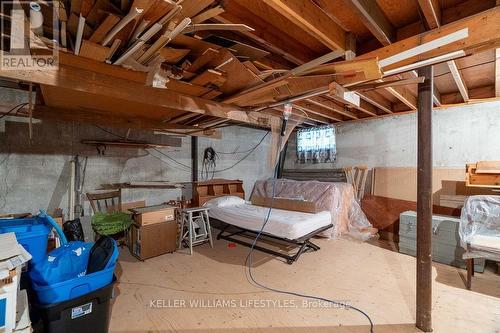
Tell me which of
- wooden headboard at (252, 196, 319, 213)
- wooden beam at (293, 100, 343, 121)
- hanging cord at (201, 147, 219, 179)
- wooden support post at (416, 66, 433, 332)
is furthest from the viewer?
hanging cord at (201, 147, 219, 179)

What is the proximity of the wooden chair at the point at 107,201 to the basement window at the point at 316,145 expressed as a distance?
4.06 m

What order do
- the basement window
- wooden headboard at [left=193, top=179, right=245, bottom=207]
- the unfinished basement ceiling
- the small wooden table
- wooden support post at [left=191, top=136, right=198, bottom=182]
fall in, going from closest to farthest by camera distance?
1. the unfinished basement ceiling
2. the small wooden table
3. wooden headboard at [left=193, top=179, right=245, bottom=207]
4. wooden support post at [left=191, top=136, right=198, bottom=182]
5. the basement window

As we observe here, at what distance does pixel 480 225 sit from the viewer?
2.83m

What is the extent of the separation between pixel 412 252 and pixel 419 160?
7.03ft

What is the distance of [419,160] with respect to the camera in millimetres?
1944

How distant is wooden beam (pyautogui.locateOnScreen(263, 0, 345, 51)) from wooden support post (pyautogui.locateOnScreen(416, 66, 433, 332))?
0.80m

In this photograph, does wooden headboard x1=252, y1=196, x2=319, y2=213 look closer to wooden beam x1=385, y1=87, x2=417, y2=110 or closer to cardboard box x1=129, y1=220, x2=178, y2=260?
cardboard box x1=129, y1=220, x2=178, y2=260

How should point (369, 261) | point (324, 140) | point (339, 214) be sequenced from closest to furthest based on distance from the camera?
point (369, 261) → point (339, 214) → point (324, 140)

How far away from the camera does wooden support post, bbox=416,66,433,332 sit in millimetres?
1877

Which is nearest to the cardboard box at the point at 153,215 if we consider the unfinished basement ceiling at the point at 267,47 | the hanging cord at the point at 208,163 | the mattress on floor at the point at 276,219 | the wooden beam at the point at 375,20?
the mattress on floor at the point at 276,219

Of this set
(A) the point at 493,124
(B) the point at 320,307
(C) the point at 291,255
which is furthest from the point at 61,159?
(A) the point at 493,124

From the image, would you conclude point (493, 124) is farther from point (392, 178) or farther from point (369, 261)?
point (369, 261)

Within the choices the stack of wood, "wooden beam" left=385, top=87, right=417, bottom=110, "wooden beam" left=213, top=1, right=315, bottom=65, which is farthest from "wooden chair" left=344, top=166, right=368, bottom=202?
"wooden beam" left=213, top=1, right=315, bottom=65

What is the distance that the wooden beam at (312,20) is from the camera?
4.28ft
